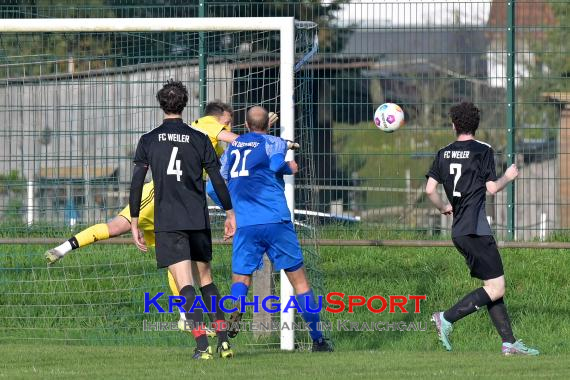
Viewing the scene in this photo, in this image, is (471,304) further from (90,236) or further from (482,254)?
(90,236)

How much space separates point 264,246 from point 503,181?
77.0 inches

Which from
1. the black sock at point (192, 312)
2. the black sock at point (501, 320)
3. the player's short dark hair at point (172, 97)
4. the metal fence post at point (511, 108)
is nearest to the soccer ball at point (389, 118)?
the black sock at point (501, 320)

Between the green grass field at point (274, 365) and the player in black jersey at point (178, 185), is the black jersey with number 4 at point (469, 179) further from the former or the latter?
the player in black jersey at point (178, 185)

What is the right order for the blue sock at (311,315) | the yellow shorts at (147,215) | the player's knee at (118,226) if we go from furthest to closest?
the player's knee at (118,226)
the yellow shorts at (147,215)
the blue sock at (311,315)

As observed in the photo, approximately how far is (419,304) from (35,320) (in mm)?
3972

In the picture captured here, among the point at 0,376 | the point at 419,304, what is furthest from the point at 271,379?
the point at 419,304

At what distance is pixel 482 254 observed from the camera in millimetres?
9242

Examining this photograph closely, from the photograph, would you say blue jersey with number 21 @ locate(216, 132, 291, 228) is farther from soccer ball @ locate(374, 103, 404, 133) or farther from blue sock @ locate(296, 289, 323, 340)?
soccer ball @ locate(374, 103, 404, 133)

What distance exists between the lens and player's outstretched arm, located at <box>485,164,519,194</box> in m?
8.95

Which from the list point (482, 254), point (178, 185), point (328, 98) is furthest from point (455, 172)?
point (328, 98)

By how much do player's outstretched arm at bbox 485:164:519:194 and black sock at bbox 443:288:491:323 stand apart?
86 centimetres

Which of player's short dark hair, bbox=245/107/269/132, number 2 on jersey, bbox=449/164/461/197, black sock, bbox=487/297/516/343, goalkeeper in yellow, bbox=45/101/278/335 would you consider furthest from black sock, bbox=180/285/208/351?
black sock, bbox=487/297/516/343

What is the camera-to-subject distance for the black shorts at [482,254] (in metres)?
9.24

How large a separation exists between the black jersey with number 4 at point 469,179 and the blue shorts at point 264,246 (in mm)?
1328
